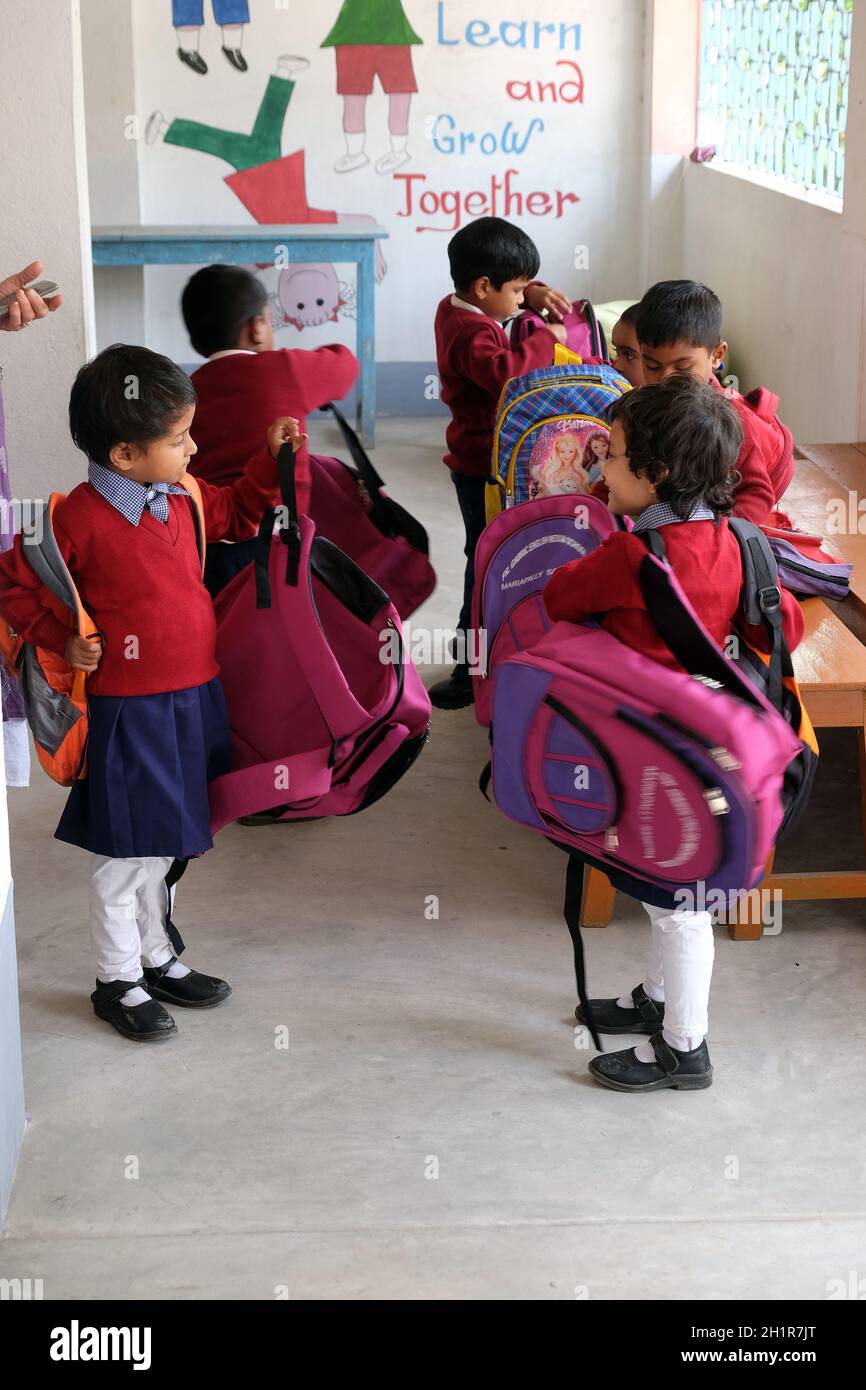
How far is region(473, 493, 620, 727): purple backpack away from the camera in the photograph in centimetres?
259

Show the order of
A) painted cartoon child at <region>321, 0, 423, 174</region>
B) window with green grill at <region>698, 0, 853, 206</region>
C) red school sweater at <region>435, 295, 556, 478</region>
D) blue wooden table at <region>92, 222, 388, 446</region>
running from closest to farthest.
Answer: red school sweater at <region>435, 295, 556, 478</region>, window with green grill at <region>698, 0, 853, 206</region>, blue wooden table at <region>92, 222, 388, 446</region>, painted cartoon child at <region>321, 0, 423, 174</region>

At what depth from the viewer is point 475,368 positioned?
3.48 meters

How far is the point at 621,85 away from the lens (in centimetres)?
715

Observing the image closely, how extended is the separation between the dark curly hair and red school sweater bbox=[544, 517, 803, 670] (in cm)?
5

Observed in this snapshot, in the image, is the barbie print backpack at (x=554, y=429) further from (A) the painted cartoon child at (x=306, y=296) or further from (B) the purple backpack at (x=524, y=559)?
(A) the painted cartoon child at (x=306, y=296)

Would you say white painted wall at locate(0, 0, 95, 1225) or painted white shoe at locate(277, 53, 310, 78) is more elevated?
painted white shoe at locate(277, 53, 310, 78)

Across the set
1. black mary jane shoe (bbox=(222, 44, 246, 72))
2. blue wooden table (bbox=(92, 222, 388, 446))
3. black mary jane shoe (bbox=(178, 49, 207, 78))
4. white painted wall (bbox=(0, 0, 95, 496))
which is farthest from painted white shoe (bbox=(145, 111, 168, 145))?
white painted wall (bbox=(0, 0, 95, 496))

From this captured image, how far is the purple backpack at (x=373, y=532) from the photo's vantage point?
110 inches

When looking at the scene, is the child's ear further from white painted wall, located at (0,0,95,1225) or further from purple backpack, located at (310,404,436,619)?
white painted wall, located at (0,0,95,1225)

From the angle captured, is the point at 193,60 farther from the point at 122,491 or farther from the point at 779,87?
the point at 122,491

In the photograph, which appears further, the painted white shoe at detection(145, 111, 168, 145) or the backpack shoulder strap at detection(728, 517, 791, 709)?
the painted white shoe at detection(145, 111, 168, 145)

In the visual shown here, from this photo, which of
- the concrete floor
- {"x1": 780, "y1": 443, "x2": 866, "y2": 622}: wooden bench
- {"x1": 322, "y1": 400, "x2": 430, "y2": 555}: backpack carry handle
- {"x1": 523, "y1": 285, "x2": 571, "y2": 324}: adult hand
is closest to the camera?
the concrete floor

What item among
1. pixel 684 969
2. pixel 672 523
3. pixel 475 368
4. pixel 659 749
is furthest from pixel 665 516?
pixel 475 368

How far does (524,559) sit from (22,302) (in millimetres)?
960
